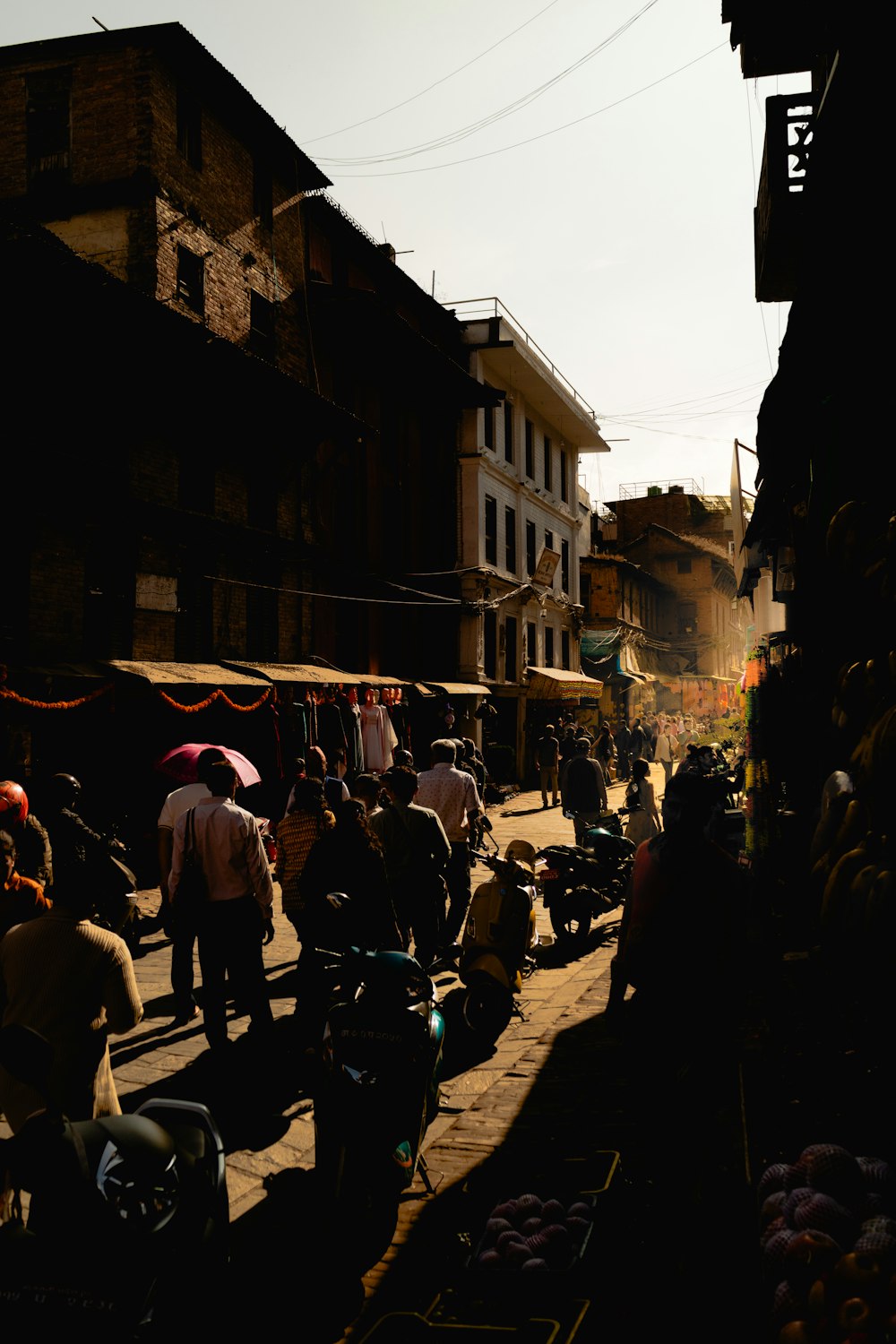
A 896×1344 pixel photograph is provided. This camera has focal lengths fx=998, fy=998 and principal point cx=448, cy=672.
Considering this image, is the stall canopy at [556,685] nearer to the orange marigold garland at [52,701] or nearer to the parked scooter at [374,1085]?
the orange marigold garland at [52,701]

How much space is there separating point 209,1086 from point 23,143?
→ 17.7 meters

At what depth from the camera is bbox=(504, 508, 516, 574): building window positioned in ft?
110

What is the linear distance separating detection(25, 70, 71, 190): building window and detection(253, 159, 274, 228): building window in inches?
170

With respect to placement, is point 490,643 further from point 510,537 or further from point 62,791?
point 62,791

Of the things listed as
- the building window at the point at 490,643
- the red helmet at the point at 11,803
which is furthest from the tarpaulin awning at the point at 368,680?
the red helmet at the point at 11,803

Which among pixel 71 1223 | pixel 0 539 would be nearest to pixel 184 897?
pixel 71 1223

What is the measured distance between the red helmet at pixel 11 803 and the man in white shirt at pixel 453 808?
13.3 ft

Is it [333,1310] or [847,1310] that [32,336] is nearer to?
[333,1310]

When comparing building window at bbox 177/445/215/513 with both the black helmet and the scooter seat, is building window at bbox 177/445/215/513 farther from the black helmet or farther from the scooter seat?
the scooter seat

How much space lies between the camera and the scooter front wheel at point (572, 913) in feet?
34.4

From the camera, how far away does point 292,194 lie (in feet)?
73.9

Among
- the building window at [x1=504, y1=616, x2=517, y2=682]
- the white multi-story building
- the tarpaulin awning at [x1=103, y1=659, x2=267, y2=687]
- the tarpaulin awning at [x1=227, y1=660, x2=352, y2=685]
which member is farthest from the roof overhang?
the tarpaulin awning at [x1=103, y1=659, x2=267, y2=687]

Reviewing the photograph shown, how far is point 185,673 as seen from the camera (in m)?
15.6

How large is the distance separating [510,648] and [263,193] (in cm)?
1678
